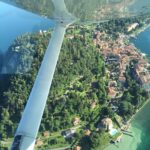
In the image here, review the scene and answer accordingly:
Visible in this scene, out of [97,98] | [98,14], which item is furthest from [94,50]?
[98,14]

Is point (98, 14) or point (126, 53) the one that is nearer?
point (98, 14)

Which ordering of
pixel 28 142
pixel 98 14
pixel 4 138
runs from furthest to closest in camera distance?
pixel 4 138 < pixel 98 14 < pixel 28 142

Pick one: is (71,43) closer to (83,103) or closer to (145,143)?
(83,103)

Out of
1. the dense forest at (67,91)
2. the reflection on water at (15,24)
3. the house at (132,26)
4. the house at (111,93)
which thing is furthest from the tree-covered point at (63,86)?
the house at (132,26)

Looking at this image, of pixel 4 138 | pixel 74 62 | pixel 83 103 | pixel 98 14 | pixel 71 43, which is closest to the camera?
pixel 98 14

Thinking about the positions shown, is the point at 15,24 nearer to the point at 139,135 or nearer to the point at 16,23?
the point at 16,23
